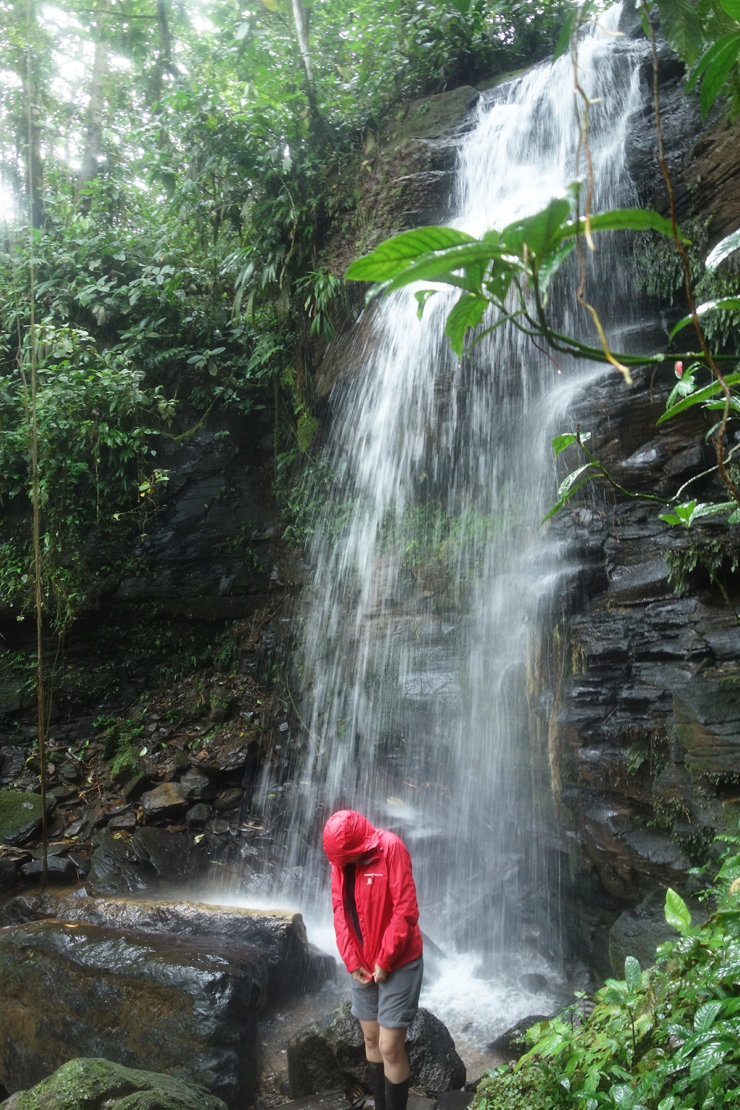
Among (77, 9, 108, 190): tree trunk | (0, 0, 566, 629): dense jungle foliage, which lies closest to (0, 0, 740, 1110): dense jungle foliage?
(0, 0, 566, 629): dense jungle foliage

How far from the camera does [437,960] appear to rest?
5375mm

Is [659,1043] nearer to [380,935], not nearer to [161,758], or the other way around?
[380,935]

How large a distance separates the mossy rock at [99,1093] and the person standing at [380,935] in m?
0.83

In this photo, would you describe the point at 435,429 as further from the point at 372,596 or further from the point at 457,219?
the point at 457,219

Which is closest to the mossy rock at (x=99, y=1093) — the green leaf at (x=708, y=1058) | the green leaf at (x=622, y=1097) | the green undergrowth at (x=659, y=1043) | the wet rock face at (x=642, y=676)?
the green undergrowth at (x=659, y=1043)

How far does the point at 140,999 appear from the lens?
4.17 meters

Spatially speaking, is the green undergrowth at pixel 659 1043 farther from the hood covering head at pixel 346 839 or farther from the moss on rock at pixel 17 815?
the moss on rock at pixel 17 815

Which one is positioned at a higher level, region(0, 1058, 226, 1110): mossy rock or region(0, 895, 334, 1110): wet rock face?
region(0, 1058, 226, 1110): mossy rock

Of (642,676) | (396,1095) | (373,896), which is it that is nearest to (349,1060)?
(396,1095)

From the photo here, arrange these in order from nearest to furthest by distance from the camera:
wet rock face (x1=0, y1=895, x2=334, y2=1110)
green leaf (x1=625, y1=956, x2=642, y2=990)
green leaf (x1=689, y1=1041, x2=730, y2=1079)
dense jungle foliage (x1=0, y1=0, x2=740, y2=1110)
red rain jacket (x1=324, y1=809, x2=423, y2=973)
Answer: green leaf (x1=689, y1=1041, x2=730, y2=1079)
green leaf (x1=625, y1=956, x2=642, y2=990)
red rain jacket (x1=324, y1=809, x2=423, y2=973)
wet rock face (x1=0, y1=895, x2=334, y2=1110)
dense jungle foliage (x1=0, y1=0, x2=740, y2=1110)

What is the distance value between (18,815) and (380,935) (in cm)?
512

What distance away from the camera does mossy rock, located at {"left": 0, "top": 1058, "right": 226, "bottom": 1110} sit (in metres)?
2.86

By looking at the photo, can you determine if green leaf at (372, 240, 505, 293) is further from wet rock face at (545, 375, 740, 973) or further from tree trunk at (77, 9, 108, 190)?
tree trunk at (77, 9, 108, 190)

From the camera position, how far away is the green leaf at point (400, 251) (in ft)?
3.98
